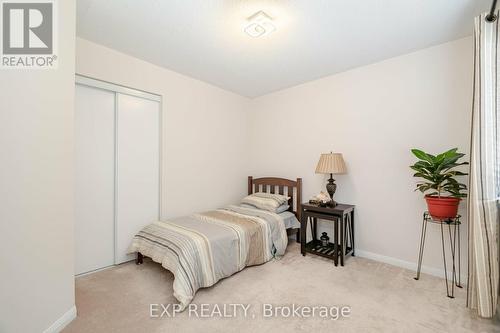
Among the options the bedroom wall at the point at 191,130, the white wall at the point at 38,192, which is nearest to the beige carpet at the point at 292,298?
the white wall at the point at 38,192

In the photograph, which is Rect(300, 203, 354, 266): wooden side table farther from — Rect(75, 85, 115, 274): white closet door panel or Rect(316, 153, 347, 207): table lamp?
Rect(75, 85, 115, 274): white closet door panel

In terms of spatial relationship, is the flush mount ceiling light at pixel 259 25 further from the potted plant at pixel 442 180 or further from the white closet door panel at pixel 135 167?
the potted plant at pixel 442 180

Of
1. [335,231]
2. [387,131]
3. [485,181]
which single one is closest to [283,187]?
[335,231]

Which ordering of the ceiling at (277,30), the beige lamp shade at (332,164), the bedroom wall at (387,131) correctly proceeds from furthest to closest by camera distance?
the beige lamp shade at (332,164)
the bedroom wall at (387,131)
the ceiling at (277,30)

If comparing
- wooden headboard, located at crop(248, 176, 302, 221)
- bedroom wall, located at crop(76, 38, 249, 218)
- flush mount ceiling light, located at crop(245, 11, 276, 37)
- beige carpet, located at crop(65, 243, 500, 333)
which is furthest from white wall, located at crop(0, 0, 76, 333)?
wooden headboard, located at crop(248, 176, 302, 221)

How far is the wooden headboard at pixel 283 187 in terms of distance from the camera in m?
3.40

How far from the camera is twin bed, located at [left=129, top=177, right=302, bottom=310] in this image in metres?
1.97

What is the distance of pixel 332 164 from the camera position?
2803 mm

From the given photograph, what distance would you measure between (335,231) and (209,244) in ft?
4.68

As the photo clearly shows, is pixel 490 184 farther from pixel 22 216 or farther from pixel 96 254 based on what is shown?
pixel 96 254

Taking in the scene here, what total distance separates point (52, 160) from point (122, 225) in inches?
53.7

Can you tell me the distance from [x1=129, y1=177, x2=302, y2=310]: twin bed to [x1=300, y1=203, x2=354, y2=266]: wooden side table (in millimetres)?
326

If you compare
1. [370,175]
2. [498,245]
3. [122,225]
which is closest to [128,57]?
[122,225]

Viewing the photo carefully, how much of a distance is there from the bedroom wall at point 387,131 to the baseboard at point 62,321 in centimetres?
281
